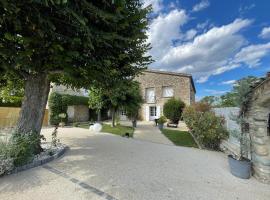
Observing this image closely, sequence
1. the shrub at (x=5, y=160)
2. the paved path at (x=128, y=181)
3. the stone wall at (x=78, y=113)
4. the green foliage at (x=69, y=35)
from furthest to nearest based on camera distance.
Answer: the stone wall at (x=78, y=113) → the shrub at (x=5, y=160) → the green foliage at (x=69, y=35) → the paved path at (x=128, y=181)

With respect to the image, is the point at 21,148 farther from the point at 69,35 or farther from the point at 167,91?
the point at 167,91

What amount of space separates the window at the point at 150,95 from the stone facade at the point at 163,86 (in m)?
0.20

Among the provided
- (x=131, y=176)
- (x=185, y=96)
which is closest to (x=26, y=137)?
(x=131, y=176)

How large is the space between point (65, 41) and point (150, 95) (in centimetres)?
2004

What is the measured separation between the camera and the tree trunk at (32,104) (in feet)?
17.8

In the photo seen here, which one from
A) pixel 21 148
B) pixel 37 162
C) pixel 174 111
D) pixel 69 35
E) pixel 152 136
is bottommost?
pixel 37 162

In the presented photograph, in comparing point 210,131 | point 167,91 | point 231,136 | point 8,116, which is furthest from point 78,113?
point 231,136

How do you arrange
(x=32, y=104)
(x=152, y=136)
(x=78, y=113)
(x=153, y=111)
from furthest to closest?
(x=153, y=111) < (x=78, y=113) < (x=152, y=136) < (x=32, y=104)

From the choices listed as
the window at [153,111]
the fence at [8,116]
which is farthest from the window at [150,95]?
the fence at [8,116]

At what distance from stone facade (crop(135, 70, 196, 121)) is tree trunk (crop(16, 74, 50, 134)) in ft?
55.0

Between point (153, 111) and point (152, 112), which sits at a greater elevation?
point (153, 111)

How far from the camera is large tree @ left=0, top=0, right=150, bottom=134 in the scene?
3.64m

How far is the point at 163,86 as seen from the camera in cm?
2280

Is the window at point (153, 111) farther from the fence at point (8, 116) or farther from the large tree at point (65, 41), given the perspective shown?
the large tree at point (65, 41)
